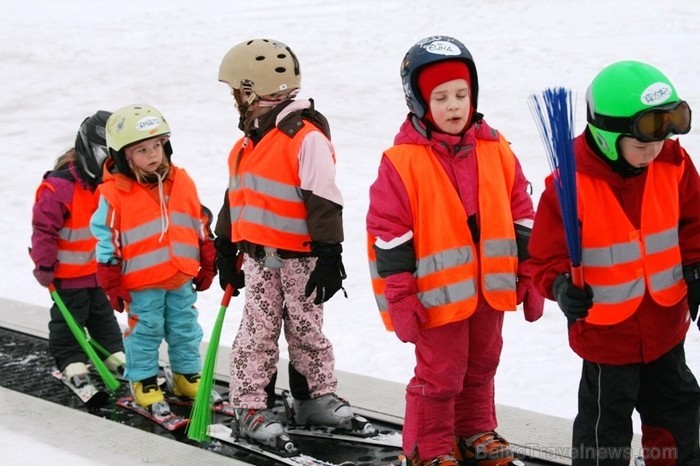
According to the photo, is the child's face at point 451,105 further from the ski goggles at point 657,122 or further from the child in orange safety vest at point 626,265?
the ski goggles at point 657,122

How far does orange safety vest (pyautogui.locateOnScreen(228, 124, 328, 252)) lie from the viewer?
15.2 ft

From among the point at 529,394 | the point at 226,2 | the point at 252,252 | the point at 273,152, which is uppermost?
the point at 226,2

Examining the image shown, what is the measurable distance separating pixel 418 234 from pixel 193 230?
1718mm

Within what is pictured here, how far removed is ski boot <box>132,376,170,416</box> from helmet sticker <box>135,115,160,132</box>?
4.13 feet

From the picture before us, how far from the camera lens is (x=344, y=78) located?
44.8 ft

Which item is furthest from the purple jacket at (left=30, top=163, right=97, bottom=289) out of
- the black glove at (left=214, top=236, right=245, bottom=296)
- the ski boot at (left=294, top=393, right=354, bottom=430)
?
the ski boot at (left=294, top=393, right=354, bottom=430)

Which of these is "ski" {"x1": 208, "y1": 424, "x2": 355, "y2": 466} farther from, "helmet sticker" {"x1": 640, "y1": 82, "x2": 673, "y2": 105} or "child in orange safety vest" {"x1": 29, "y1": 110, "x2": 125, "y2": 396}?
"helmet sticker" {"x1": 640, "y1": 82, "x2": 673, "y2": 105}

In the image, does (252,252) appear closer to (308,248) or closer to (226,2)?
(308,248)

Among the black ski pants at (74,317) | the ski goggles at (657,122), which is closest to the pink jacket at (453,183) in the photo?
the ski goggles at (657,122)

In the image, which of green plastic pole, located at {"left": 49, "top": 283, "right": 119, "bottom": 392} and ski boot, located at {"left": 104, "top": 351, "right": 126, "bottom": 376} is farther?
ski boot, located at {"left": 104, "top": 351, "right": 126, "bottom": 376}

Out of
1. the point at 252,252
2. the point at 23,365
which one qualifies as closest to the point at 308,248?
the point at 252,252

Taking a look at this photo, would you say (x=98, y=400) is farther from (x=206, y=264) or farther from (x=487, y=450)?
(x=487, y=450)

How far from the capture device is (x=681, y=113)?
3.43 m

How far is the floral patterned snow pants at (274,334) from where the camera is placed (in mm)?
4758
